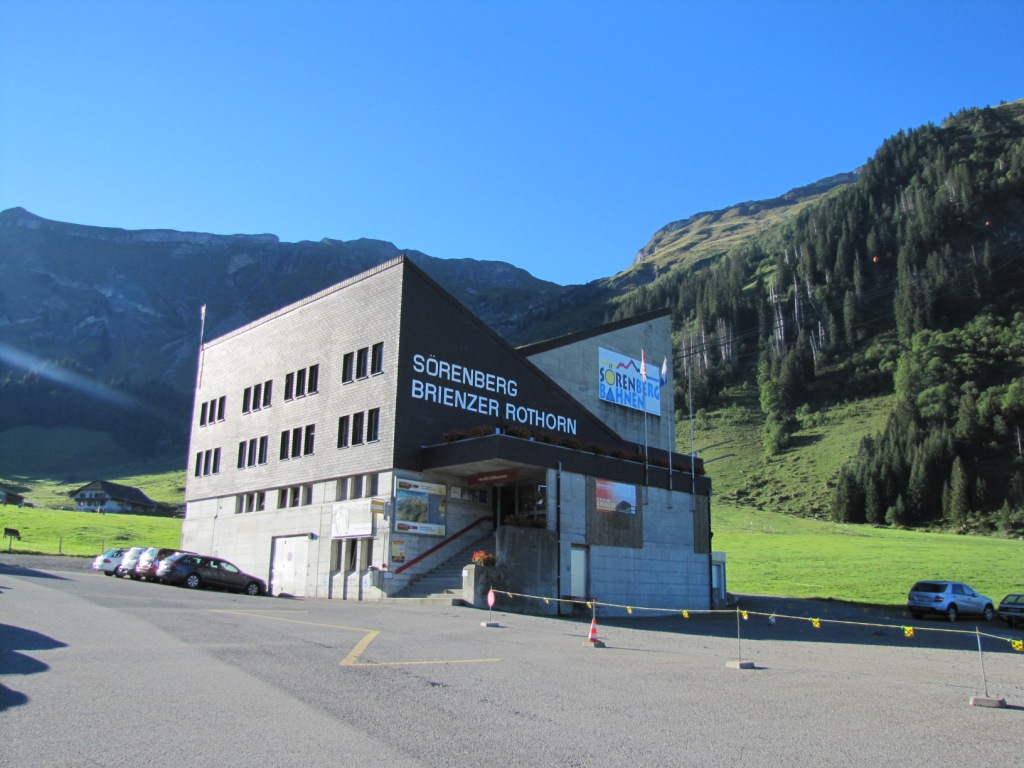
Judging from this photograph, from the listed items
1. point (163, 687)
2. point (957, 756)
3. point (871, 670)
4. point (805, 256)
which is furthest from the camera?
point (805, 256)

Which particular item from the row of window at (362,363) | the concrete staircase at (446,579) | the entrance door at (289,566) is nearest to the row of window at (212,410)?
the entrance door at (289,566)

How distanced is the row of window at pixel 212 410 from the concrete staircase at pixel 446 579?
1962 centimetres

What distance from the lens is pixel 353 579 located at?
32.9 meters

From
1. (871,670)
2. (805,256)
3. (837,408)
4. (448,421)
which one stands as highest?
(805,256)

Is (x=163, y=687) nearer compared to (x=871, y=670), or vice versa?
(x=163, y=687)

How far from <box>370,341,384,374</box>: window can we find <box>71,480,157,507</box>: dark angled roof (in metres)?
94.8

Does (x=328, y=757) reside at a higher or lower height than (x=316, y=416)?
lower

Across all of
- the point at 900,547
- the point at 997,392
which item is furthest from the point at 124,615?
the point at 997,392

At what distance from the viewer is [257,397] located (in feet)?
141

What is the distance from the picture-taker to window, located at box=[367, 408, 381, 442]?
3407cm

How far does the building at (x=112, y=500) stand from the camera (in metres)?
114

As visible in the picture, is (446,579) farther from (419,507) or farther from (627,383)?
(627,383)

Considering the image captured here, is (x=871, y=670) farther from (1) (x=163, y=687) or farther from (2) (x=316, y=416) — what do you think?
(2) (x=316, y=416)

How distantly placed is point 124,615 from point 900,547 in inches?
2549
